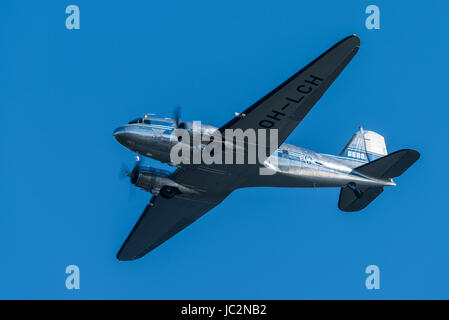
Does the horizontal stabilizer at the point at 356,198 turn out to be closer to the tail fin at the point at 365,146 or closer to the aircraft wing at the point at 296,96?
the tail fin at the point at 365,146

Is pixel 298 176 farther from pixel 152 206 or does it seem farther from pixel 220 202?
pixel 152 206

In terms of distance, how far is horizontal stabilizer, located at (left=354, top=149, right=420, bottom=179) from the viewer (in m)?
24.8

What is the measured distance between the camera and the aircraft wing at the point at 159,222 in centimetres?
2630

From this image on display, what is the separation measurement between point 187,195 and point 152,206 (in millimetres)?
2134

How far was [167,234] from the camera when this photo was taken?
2764 centimetres

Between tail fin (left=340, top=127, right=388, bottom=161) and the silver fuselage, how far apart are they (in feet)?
2.60

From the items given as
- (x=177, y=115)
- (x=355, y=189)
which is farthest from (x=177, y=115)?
(x=355, y=189)

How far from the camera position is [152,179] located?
24219 mm

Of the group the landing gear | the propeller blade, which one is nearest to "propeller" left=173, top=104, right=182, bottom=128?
the propeller blade

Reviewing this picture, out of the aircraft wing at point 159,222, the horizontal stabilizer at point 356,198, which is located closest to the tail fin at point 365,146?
the horizontal stabilizer at point 356,198

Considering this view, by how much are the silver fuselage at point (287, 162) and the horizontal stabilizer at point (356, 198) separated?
565 millimetres

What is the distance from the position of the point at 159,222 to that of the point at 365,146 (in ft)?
33.3

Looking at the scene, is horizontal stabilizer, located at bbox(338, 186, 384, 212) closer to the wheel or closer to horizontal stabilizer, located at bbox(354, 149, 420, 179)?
horizontal stabilizer, located at bbox(354, 149, 420, 179)

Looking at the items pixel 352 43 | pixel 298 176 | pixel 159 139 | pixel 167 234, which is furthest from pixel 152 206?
pixel 352 43
